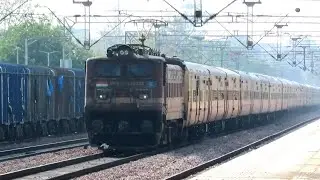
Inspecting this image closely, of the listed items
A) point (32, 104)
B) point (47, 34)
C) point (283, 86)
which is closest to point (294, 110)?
point (283, 86)

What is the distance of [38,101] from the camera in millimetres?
31734

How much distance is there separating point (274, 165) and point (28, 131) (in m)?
14.4

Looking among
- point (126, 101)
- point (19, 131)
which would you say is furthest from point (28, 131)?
point (126, 101)

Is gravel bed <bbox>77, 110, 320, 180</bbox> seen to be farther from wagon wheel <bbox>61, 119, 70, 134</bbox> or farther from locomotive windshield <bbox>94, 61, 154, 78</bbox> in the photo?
wagon wheel <bbox>61, 119, 70, 134</bbox>

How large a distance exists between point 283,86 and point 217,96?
2660 centimetres

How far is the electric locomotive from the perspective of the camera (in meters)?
23.1

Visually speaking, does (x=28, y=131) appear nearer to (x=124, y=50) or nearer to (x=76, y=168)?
(x=124, y=50)

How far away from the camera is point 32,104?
31062 mm

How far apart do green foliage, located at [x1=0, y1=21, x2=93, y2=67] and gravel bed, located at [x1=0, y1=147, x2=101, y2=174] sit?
46.9 metres

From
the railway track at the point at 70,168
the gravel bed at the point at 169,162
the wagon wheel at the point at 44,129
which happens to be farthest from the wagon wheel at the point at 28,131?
the railway track at the point at 70,168

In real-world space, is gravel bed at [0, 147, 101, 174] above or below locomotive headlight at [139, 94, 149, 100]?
below

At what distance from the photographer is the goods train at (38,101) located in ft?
94.1

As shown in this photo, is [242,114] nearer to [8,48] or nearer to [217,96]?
[217,96]

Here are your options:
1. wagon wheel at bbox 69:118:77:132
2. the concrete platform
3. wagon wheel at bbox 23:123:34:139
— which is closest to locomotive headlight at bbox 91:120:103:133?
the concrete platform
